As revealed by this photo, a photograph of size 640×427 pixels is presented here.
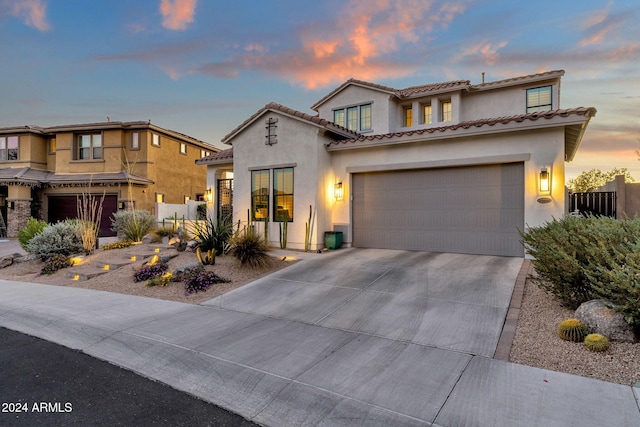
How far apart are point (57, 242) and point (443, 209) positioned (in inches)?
465

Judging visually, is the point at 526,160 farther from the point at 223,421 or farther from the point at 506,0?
the point at 223,421

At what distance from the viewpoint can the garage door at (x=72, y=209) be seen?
66.1 ft

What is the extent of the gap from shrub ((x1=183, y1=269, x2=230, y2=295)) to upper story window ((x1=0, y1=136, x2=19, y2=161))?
839 inches

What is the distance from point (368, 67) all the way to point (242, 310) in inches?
510

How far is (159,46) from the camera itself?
574 inches

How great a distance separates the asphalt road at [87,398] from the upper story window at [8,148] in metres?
23.2

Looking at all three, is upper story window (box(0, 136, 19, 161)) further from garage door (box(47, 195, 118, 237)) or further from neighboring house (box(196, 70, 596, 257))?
neighboring house (box(196, 70, 596, 257))

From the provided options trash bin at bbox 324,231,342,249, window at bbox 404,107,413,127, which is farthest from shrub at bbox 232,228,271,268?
window at bbox 404,107,413,127

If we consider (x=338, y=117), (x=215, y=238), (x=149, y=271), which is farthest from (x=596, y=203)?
(x=149, y=271)

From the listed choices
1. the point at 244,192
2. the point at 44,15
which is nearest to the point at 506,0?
the point at 244,192

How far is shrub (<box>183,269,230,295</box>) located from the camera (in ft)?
23.7

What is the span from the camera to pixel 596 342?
152 inches

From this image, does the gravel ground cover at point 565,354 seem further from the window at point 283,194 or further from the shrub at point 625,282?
the window at point 283,194

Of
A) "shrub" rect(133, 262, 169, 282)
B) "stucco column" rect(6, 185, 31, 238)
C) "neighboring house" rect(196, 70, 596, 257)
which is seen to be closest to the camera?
"shrub" rect(133, 262, 169, 282)
